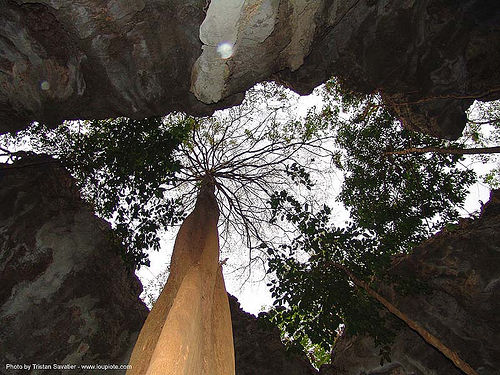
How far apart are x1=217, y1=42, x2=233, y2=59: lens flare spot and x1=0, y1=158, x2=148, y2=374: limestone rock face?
175 inches

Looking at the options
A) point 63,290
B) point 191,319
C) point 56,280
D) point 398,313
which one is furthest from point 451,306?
point 56,280

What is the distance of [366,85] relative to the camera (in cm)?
602

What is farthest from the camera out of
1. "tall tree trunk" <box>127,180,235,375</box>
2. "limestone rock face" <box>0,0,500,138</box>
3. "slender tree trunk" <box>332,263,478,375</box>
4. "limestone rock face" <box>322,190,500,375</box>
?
"limestone rock face" <box>322,190,500,375</box>

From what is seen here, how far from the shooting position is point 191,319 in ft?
8.68

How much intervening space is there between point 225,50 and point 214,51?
0.12 meters

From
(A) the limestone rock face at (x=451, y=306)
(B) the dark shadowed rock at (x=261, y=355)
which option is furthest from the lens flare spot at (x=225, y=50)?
(A) the limestone rock face at (x=451, y=306)

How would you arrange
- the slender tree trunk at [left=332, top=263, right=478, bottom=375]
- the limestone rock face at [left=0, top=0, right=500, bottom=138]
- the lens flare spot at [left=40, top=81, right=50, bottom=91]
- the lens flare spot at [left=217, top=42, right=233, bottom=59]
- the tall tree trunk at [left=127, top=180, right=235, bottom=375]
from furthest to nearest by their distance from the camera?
the slender tree trunk at [left=332, top=263, right=478, bottom=375]
the lens flare spot at [left=40, top=81, right=50, bottom=91]
the limestone rock face at [left=0, top=0, right=500, bottom=138]
the lens flare spot at [left=217, top=42, right=233, bottom=59]
the tall tree trunk at [left=127, top=180, right=235, bottom=375]

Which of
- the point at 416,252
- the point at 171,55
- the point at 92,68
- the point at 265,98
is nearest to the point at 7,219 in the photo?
the point at 92,68

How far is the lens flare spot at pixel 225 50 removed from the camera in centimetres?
304

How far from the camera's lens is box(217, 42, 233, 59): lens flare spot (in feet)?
9.98

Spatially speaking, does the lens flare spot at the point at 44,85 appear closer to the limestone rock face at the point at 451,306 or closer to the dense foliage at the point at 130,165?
the dense foliage at the point at 130,165

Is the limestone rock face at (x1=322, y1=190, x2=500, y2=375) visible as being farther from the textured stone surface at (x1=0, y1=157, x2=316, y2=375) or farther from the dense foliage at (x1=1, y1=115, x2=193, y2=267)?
the dense foliage at (x1=1, y1=115, x2=193, y2=267)

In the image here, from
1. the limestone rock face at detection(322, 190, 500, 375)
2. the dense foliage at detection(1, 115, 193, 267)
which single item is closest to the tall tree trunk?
the dense foliage at detection(1, 115, 193, 267)

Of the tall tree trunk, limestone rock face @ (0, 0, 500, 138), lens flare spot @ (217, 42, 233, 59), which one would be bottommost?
the tall tree trunk
